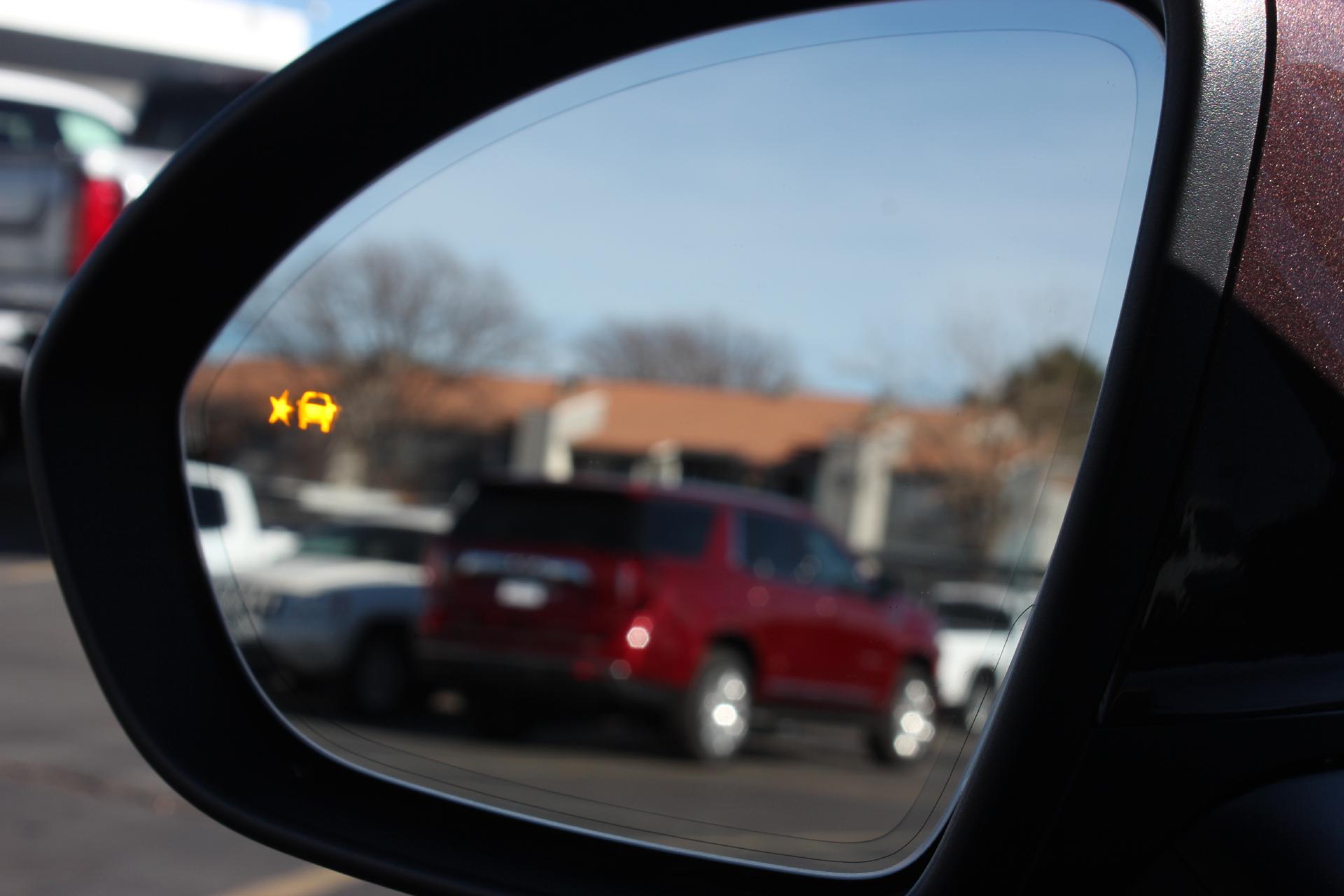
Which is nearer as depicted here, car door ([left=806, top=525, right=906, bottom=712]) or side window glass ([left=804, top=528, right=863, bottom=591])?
car door ([left=806, top=525, right=906, bottom=712])

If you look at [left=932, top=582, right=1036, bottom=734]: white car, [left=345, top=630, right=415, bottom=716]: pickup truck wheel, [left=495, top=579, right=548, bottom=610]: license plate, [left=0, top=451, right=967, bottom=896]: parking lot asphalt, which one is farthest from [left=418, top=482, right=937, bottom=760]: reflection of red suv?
[left=932, top=582, right=1036, bottom=734]: white car

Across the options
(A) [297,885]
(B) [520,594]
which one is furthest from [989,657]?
(B) [520,594]

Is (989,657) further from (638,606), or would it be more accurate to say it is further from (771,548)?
(771,548)

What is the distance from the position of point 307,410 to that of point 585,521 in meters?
7.06

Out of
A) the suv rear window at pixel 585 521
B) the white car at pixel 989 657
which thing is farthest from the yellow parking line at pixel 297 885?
the suv rear window at pixel 585 521

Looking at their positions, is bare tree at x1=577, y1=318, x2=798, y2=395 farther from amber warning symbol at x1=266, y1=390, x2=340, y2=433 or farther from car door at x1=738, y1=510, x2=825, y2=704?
amber warning symbol at x1=266, y1=390, x2=340, y2=433

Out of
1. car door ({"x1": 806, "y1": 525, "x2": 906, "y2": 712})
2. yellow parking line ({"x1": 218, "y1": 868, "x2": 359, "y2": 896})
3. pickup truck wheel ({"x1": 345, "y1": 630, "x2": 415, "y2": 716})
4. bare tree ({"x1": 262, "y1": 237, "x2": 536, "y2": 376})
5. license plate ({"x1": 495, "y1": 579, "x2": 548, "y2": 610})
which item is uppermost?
bare tree ({"x1": 262, "y1": 237, "x2": 536, "y2": 376})

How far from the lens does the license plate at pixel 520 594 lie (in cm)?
855

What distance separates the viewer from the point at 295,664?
8.95m

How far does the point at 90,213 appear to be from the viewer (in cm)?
900

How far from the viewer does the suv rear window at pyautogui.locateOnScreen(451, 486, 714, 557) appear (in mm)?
8633

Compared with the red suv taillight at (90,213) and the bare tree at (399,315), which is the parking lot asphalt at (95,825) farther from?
the red suv taillight at (90,213)

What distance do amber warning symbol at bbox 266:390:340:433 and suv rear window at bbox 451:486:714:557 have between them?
681 cm

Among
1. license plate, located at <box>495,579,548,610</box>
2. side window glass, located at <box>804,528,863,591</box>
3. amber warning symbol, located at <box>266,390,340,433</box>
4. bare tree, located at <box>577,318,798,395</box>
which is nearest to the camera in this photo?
amber warning symbol, located at <box>266,390,340,433</box>
